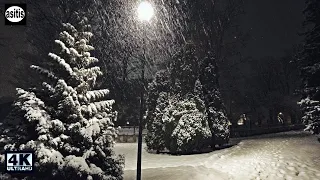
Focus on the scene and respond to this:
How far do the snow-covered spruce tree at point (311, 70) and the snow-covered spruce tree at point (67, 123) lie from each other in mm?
14112

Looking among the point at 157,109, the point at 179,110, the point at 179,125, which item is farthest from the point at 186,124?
the point at 157,109

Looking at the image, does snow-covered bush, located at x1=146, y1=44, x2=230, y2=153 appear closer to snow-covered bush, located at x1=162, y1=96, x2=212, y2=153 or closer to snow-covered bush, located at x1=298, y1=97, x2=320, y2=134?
snow-covered bush, located at x1=162, y1=96, x2=212, y2=153

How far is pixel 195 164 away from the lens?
39.9 feet

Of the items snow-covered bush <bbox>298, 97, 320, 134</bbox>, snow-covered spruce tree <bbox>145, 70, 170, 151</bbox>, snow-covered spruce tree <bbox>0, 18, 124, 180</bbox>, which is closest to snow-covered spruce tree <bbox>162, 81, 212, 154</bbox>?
→ snow-covered spruce tree <bbox>145, 70, 170, 151</bbox>

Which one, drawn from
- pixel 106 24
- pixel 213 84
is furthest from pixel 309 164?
pixel 106 24

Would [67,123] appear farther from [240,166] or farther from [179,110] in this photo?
[179,110]

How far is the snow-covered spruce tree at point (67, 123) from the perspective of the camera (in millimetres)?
8094

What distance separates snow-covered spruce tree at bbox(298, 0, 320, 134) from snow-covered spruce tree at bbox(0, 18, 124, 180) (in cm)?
1411

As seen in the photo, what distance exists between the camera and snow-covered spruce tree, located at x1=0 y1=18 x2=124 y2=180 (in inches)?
319

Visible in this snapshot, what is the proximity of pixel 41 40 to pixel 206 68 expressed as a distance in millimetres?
11966

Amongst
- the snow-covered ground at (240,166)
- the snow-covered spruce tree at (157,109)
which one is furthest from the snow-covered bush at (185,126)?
the snow-covered ground at (240,166)

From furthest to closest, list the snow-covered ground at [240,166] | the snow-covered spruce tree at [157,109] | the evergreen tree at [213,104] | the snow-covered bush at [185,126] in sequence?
the evergreen tree at [213,104], the snow-covered spruce tree at [157,109], the snow-covered bush at [185,126], the snow-covered ground at [240,166]

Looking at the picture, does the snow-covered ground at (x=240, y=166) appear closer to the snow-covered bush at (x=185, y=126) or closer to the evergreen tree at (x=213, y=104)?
the snow-covered bush at (x=185, y=126)

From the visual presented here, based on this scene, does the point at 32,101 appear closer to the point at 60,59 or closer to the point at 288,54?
the point at 60,59
